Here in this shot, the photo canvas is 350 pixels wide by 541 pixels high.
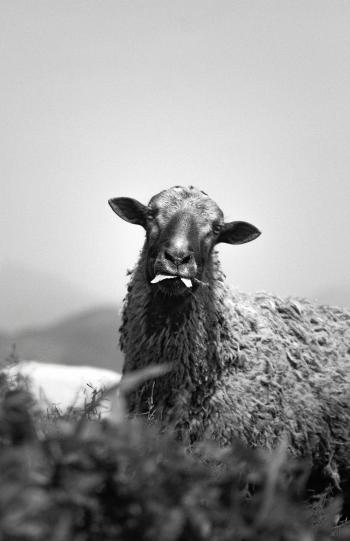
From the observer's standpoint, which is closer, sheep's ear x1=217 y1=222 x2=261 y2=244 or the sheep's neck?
the sheep's neck

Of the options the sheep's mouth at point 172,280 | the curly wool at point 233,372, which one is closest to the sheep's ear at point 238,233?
the curly wool at point 233,372

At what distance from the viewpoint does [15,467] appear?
7.34 ft

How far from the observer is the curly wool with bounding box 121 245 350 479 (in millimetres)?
7914

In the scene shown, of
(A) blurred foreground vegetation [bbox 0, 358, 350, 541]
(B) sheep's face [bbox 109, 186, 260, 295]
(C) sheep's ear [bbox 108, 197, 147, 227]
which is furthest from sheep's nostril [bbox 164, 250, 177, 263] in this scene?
(A) blurred foreground vegetation [bbox 0, 358, 350, 541]

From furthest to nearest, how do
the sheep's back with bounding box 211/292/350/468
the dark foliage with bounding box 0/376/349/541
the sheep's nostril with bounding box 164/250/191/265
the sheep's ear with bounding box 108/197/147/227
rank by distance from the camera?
1. the sheep's ear with bounding box 108/197/147/227
2. the sheep's back with bounding box 211/292/350/468
3. the sheep's nostril with bounding box 164/250/191/265
4. the dark foliage with bounding box 0/376/349/541

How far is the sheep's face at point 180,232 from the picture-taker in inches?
295

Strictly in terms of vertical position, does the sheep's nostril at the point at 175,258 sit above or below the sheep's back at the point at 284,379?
above

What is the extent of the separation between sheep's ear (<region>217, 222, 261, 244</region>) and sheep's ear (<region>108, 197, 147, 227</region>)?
2.98 feet

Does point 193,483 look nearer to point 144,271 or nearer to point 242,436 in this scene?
point 242,436

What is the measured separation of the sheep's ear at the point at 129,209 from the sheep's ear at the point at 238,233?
2.98 feet

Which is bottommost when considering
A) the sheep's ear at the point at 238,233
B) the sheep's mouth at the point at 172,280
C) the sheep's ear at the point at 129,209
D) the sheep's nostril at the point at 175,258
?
the sheep's mouth at the point at 172,280

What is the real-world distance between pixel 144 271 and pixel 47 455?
607 cm

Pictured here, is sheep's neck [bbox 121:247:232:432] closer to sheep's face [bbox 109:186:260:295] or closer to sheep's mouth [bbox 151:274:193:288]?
sheep's face [bbox 109:186:260:295]

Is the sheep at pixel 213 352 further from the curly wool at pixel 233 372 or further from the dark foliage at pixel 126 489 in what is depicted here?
the dark foliage at pixel 126 489
